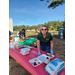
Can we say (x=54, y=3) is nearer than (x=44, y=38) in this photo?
No

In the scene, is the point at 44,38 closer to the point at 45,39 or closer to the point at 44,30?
the point at 45,39

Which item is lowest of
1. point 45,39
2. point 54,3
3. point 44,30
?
point 45,39

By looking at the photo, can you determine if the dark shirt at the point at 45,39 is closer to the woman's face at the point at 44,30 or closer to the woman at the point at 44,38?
the woman at the point at 44,38

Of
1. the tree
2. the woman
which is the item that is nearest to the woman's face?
the woman

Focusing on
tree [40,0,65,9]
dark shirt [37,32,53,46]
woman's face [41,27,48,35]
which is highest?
tree [40,0,65,9]

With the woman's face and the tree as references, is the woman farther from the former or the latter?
the tree

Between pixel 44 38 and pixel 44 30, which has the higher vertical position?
pixel 44 30

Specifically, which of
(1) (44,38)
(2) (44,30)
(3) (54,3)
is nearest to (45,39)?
(1) (44,38)

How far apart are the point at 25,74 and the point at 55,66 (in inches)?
51.4

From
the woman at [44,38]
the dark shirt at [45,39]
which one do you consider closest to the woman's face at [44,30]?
the woman at [44,38]
